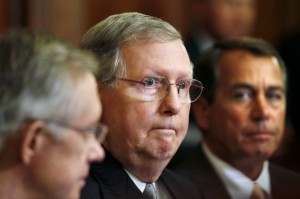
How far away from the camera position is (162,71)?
2.70 meters

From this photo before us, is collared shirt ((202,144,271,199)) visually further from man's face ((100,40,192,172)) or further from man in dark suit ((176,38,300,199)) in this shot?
man's face ((100,40,192,172))

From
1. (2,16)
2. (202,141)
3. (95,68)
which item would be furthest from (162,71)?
(2,16)

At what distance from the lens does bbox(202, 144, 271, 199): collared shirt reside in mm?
3381

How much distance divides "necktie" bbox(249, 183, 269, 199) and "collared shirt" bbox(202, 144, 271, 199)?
0.01 metres

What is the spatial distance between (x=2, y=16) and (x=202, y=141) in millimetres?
1817

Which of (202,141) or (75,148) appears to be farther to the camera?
(202,141)

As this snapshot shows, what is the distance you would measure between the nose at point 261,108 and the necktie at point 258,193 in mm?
303

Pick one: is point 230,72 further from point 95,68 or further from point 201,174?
point 95,68

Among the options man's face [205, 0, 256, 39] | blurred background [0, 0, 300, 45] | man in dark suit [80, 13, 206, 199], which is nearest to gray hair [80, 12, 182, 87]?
man in dark suit [80, 13, 206, 199]

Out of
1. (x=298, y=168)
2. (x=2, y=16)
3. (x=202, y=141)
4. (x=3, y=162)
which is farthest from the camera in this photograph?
(x=2, y=16)

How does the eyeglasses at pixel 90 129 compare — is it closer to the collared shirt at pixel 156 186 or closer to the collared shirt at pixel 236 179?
the collared shirt at pixel 156 186

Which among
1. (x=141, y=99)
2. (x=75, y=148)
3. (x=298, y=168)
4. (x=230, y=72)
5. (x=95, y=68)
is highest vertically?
(x=95, y=68)

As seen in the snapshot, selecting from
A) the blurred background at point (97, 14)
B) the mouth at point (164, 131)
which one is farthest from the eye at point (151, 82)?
the blurred background at point (97, 14)

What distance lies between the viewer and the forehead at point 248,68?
11.6ft
